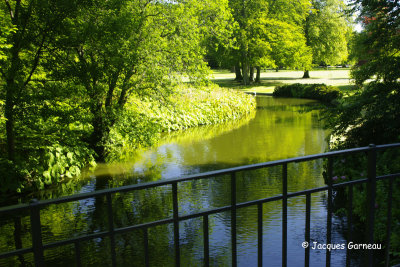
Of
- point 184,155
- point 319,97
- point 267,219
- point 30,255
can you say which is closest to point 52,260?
point 30,255

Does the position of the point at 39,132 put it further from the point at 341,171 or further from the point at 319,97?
the point at 319,97

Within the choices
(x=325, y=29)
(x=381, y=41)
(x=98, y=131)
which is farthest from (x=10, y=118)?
(x=325, y=29)

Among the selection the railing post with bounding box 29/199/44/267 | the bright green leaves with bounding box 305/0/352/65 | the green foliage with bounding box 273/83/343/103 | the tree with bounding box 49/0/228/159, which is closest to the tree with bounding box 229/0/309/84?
the bright green leaves with bounding box 305/0/352/65

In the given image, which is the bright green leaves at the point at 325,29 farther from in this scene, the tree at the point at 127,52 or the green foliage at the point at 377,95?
the green foliage at the point at 377,95

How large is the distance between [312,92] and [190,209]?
21491mm

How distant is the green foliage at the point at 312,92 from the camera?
25081mm

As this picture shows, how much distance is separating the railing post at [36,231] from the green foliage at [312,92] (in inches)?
951

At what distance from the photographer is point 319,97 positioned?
26188 millimetres

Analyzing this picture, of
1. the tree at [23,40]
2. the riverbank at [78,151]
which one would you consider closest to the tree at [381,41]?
the riverbank at [78,151]

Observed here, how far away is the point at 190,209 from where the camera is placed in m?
7.56

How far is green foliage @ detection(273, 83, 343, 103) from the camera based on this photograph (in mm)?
25081

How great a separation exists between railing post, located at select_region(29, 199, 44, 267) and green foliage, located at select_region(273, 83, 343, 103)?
24.2m

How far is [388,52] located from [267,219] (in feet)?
14.0

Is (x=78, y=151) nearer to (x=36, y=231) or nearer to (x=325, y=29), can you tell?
(x=36, y=231)
